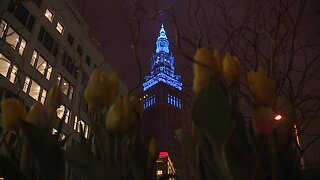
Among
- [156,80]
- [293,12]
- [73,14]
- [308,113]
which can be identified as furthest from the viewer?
[73,14]

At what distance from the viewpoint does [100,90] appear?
582 mm

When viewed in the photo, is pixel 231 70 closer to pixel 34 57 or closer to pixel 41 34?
pixel 34 57

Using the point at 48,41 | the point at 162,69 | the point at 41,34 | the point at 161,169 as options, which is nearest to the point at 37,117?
the point at 161,169

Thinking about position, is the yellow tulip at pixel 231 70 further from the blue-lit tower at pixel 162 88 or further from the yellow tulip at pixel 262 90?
the blue-lit tower at pixel 162 88

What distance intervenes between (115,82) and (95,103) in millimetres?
53

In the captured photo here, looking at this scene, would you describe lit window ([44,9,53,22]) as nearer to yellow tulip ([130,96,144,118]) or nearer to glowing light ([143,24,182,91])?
glowing light ([143,24,182,91])

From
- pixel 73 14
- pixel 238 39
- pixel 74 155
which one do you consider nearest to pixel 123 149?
pixel 74 155

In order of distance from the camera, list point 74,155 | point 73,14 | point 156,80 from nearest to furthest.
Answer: point 74,155 → point 156,80 → point 73,14

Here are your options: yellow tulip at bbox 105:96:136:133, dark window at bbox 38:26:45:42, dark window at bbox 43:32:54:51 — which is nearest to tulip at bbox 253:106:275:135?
yellow tulip at bbox 105:96:136:133

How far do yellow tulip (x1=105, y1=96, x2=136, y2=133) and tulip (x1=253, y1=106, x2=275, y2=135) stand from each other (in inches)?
8.4

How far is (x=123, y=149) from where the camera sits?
57cm

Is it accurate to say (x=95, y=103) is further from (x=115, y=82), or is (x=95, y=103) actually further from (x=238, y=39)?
(x=238, y=39)

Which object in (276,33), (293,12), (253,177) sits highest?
(293,12)

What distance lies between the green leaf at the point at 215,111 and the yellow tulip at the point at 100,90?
19cm
